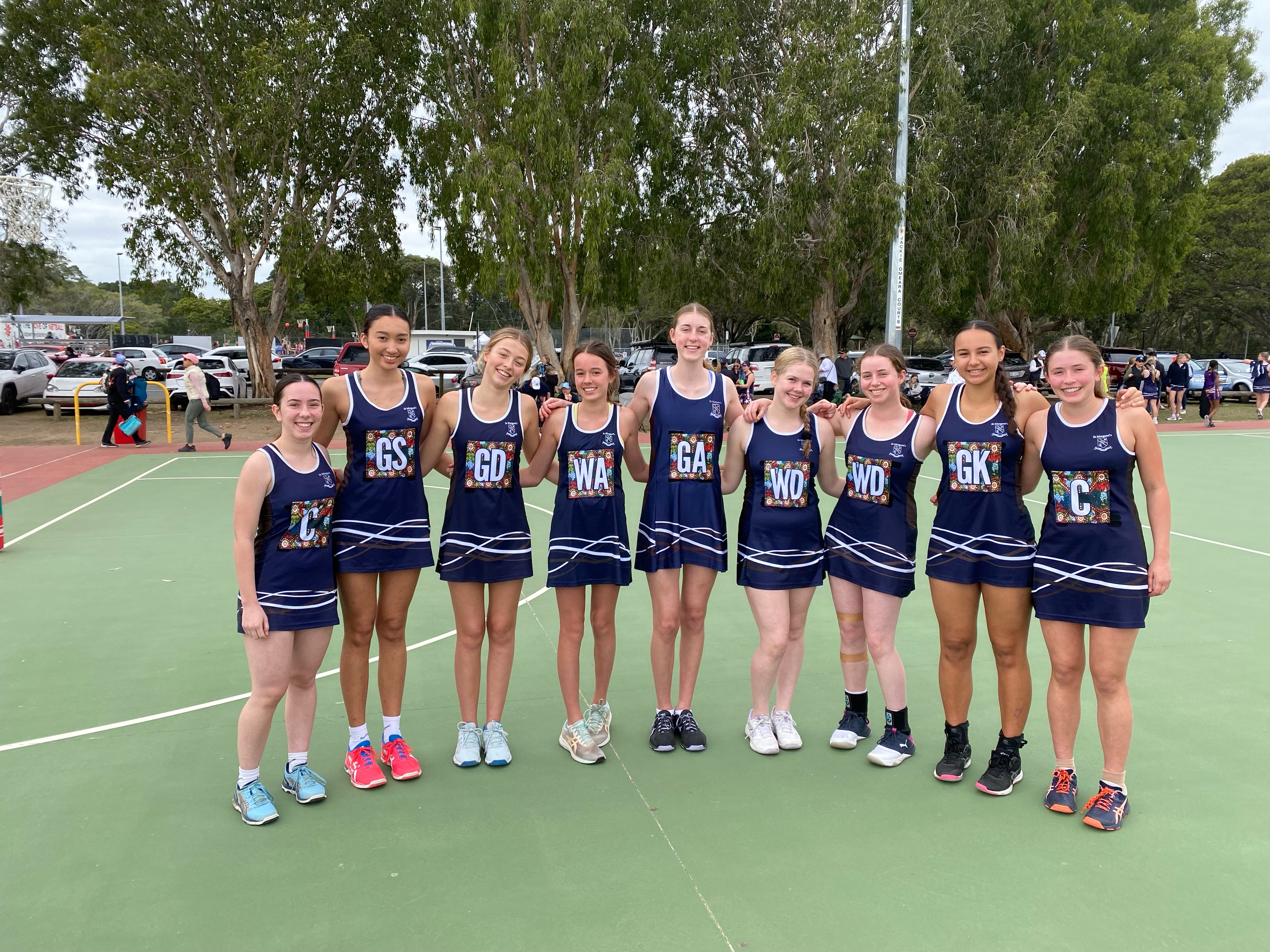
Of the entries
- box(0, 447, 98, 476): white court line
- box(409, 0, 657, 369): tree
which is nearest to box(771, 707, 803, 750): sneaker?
box(0, 447, 98, 476): white court line

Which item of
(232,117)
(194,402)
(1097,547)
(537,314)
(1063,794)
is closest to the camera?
(1097,547)

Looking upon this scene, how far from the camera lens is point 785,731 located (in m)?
4.08

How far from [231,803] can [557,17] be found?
19.7m

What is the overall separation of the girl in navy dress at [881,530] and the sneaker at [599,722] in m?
→ 1.01

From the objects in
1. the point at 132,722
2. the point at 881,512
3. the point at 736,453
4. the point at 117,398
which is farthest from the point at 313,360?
the point at 881,512

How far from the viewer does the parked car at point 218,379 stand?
2309 centimetres

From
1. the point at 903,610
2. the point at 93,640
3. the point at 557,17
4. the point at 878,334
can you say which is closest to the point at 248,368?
the point at 557,17

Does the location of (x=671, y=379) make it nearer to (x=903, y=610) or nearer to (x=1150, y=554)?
(x=903, y=610)

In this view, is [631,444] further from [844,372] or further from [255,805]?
[844,372]

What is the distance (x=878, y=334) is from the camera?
48.8 m

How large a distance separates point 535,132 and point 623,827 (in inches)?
750

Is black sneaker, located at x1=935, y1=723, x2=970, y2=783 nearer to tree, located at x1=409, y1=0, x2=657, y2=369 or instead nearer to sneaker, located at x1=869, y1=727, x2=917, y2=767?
sneaker, located at x1=869, y1=727, x2=917, y2=767

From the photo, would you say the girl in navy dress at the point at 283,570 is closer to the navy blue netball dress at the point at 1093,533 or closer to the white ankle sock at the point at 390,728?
the white ankle sock at the point at 390,728

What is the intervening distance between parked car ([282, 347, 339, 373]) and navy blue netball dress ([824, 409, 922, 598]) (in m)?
32.9
